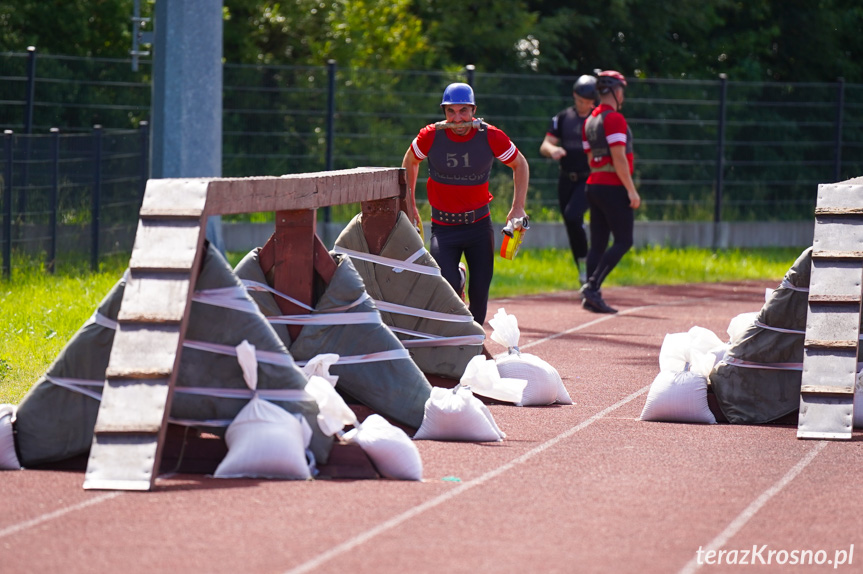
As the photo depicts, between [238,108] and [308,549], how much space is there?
555 inches

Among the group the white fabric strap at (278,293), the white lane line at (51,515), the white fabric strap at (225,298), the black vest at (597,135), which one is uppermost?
the black vest at (597,135)

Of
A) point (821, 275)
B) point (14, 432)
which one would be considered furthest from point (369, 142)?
point (14, 432)

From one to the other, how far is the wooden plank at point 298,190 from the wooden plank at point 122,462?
1168 millimetres

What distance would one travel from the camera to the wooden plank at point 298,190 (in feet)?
23.4

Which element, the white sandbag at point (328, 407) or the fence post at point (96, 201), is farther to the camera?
the fence post at point (96, 201)

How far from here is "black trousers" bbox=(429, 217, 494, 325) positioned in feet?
33.5

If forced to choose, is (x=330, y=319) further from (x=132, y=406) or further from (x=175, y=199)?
(x=132, y=406)

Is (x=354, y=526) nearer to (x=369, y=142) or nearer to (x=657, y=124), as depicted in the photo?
(x=369, y=142)

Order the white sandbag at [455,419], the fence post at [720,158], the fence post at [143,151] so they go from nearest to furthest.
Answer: the white sandbag at [455,419] < the fence post at [143,151] < the fence post at [720,158]

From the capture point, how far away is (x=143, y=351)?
664 cm

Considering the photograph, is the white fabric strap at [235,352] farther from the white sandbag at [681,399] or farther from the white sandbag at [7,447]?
the white sandbag at [681,399]

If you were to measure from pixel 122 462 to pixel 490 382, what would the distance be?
2781 mm

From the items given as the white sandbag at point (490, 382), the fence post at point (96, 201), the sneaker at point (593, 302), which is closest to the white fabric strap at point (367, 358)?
the white sandbag at point (490, 382)

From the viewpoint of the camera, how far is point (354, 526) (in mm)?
5824
